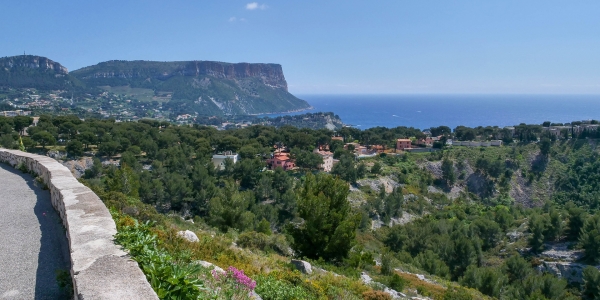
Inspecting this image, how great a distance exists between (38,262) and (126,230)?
1.25 m

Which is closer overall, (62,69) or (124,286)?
(124,286)

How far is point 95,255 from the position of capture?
3221 millimetres

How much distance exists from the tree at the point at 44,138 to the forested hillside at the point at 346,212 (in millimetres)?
123

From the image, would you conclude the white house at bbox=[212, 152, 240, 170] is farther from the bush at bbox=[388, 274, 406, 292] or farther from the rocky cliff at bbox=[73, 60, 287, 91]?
the rocky cliff at bbox=[73, 60, 287, 91]

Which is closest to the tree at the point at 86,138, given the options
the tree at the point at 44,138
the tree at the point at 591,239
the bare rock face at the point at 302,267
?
the tree at the point at 44,138

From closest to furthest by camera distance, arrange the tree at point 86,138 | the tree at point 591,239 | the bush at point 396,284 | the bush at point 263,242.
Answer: the bush at point 396,284, the bush at point 263,242, the tree at point 591,239, the tree at point 86,138

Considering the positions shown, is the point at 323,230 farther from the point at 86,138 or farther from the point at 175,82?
the point at 175,82

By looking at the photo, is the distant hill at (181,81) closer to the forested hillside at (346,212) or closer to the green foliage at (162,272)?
the forested hillside at (346,212)

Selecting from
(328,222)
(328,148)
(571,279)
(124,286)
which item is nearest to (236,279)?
(124,286)

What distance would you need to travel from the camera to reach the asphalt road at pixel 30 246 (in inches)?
137

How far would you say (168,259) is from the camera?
338 cm

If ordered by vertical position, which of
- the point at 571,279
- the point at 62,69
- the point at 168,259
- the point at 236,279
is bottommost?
the point at 571,279

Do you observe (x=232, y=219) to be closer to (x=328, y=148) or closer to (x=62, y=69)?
(x=328, y=148)

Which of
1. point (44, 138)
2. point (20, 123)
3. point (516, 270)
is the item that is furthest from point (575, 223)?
point (20, 123)
